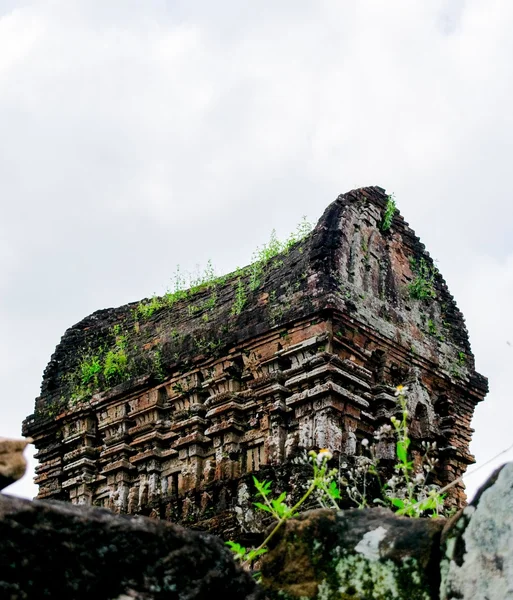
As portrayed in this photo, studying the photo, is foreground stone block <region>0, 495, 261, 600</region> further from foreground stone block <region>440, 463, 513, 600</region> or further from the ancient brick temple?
the ancient brick temple

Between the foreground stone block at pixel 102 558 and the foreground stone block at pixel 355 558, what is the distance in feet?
0.82

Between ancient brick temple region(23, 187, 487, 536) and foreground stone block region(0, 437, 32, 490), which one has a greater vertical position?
ancient brick temple region(23, 187, 487, 536)

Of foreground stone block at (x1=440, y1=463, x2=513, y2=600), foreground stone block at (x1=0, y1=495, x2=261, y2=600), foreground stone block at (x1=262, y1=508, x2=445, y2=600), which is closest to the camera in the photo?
foreground stone block at (x1=0, y1=495, x2=261, y2=600)

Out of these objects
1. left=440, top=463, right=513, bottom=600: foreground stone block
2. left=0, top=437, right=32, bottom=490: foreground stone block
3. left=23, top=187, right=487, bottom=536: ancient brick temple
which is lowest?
left=440, top=463, right=513, bottom=600: foreground stone block

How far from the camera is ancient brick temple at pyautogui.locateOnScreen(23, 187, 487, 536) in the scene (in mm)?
9203

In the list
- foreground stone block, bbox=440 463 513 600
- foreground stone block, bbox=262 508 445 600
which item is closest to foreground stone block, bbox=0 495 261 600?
foreground stone block, bbox=262 508 445 600

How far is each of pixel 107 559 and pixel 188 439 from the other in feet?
24.3

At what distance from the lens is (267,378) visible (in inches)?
374

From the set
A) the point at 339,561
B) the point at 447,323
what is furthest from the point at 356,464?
the point at 339,561

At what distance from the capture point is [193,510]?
9516 mm

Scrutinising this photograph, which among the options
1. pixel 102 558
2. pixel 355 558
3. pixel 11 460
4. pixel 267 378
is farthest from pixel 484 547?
pixel 267 378

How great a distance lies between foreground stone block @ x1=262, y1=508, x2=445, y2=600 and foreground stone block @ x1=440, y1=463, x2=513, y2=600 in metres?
0.08

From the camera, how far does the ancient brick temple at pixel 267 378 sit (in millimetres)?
9203

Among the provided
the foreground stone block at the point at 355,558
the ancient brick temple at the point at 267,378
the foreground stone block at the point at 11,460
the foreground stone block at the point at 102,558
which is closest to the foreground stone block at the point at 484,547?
the foreground stone block at the point at 355,558
